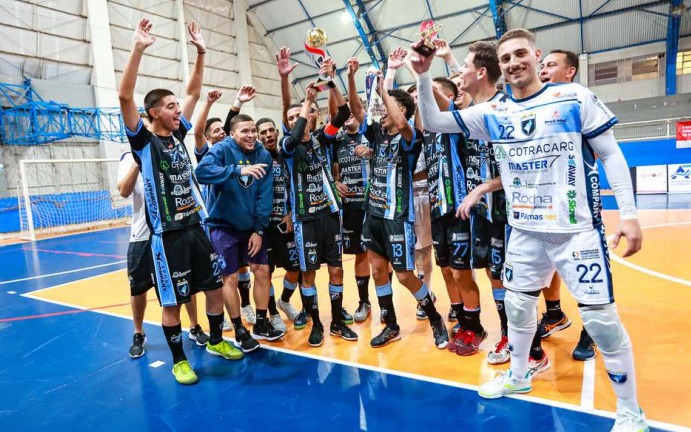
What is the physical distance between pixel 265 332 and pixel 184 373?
931 mm

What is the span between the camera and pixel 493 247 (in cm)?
342

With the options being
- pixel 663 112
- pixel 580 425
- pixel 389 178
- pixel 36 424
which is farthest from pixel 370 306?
pixel 663 112

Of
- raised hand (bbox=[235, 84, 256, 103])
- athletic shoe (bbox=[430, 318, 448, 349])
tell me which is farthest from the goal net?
athletic shoe (bbox=[430, 318, 448, 349])

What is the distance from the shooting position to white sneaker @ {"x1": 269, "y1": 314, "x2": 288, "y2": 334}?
174 inches

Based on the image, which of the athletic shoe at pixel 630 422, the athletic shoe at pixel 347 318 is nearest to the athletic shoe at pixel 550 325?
the athletic shoe at pixel 630 422

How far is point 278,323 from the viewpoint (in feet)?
14.8

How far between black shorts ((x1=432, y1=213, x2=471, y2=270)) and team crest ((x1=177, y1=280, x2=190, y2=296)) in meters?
2.14

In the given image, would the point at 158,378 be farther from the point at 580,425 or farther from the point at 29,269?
the point at 29,269

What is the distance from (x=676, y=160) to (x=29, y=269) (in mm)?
19418

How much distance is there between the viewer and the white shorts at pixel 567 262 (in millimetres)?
2365

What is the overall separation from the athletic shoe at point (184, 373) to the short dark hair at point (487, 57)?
10.6 feet

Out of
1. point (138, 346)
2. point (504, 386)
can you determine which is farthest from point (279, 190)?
point (504, 386)

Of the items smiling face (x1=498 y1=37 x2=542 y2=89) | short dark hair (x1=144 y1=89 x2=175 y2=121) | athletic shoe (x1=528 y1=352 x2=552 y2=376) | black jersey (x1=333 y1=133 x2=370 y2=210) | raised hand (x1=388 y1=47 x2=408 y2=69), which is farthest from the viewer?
black jersey (x1=333 y1=133 x2=370 y2=210)

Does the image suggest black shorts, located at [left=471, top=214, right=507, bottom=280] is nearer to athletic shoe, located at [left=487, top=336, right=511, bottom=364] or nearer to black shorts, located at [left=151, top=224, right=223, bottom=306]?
athletic shoe, located at [left=487, top=336, right=511, bottom=364]
